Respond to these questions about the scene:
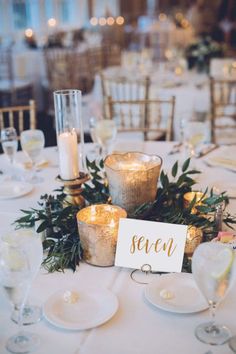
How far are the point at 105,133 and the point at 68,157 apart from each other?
626 mm

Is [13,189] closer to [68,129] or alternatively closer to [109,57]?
[68,129]

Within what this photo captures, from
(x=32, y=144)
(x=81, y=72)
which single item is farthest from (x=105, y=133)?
(x=81, y=72)

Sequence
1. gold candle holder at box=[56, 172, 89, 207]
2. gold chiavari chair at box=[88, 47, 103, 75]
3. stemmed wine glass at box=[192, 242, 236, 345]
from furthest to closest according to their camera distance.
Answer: gold chiavari chair at box=[88, 47, 103, 75] → gold candle holder at box=[56, 172, 89, 207] → stemmed wine glass at box=[192, 242, 236, 345]

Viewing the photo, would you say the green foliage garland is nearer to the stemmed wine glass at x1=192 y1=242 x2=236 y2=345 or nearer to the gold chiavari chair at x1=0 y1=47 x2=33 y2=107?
the stemmed wine glass at x1=192 y1=242 x2=236 y2=345

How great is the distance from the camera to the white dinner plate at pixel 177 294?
104cm

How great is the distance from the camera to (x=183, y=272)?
1195 millimetres

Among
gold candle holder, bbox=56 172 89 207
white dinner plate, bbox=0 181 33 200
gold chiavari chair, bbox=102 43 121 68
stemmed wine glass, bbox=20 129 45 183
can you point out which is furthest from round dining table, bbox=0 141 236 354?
Answer: gold chiavari chair, bbox=102 43 121 68

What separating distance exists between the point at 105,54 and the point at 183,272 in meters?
5.56

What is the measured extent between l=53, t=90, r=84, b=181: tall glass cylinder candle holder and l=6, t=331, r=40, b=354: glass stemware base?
58 cm

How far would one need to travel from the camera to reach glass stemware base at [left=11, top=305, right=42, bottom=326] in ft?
3.30

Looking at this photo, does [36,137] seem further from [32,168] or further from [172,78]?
[172,78]

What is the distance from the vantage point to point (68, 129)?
152cm

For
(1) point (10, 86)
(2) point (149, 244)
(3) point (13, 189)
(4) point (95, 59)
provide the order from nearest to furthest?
(2) point (149, 244), (3) point (13, 189), (1) point (10, 86), (4) point (95, 59)

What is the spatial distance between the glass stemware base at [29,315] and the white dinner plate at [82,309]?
0.02 metres
